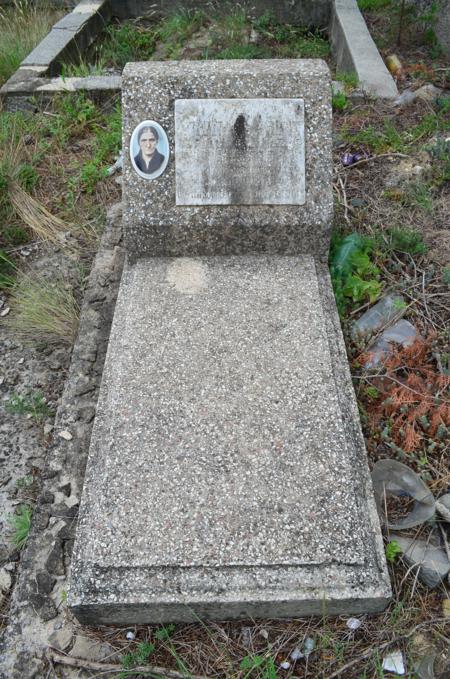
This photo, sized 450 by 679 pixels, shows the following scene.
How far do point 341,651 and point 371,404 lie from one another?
901mm

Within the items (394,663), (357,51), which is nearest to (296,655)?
(394,663)

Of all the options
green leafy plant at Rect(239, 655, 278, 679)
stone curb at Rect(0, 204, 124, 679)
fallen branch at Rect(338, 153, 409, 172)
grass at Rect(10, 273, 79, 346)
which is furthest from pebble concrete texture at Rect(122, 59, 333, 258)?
green leafy plant at Rect(239, 655, 278, 679)

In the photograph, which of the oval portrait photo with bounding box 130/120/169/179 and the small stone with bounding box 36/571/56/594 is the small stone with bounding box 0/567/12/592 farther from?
the oval portrait photo with bounding box 130/120/169/179

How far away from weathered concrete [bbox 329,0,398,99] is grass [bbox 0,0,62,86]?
2.71 metres

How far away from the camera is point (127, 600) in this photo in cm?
154

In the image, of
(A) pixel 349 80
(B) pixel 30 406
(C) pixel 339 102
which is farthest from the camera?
(A) pixel 349 80

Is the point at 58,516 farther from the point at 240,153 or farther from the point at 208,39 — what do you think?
the point at 208,39

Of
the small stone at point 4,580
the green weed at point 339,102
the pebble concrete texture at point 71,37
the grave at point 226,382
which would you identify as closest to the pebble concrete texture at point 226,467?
the grave at point 226,382

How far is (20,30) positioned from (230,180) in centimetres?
420

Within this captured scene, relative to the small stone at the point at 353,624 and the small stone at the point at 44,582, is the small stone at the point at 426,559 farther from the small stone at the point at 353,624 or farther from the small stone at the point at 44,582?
the small stone at the point at 44,582

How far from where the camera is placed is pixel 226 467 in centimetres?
177

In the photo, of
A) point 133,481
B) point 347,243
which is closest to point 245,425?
point 133,481

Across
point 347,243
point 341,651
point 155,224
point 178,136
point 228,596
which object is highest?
point 178,136

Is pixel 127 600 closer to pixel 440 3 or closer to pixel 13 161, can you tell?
pixel 13 161
